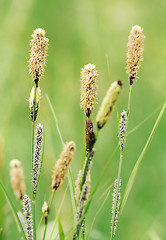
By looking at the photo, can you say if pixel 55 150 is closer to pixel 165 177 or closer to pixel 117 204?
pixel 165 177

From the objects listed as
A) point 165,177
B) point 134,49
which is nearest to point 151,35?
point 165,177

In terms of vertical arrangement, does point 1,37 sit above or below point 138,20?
below

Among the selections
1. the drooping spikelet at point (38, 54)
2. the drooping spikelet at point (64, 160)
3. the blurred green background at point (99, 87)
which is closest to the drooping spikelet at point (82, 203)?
the drooping spikelet at point (64, 160)

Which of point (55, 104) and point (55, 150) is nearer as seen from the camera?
point (55, 150)

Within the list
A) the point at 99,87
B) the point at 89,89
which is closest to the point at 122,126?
the point at 89,89

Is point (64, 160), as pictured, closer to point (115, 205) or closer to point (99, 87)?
point (115, 205)

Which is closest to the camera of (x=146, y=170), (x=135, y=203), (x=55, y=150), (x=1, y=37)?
(x=55, y=150)
